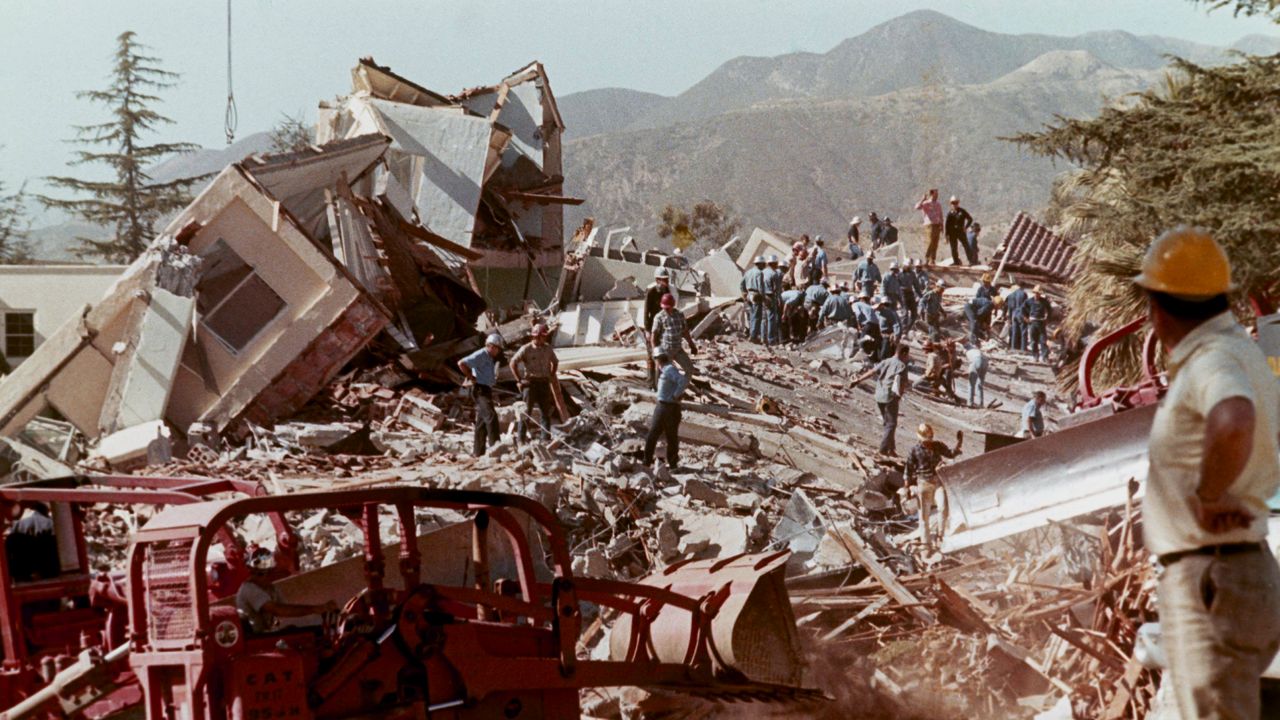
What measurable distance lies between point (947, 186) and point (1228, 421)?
4982 inches

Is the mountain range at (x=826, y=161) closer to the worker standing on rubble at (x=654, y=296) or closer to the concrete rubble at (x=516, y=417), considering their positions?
the concrete rubble at (x=516, y=417)

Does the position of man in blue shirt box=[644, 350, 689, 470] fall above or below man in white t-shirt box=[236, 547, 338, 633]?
below

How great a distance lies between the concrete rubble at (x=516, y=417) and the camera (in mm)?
8594

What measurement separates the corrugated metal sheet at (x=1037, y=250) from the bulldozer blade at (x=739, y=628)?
1087 inches

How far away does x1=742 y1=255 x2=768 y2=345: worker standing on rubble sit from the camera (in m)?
26.1

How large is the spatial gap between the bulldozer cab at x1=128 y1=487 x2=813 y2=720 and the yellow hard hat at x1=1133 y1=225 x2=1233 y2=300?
10.3 feet

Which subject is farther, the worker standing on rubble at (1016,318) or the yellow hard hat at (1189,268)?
the worker standing on rubble at (1016,318)

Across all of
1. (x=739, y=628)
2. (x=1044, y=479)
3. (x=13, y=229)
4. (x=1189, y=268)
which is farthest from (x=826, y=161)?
(x=1189, y=268)

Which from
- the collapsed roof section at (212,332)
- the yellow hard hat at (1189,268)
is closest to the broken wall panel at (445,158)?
the collapsed roof section at (212,332)

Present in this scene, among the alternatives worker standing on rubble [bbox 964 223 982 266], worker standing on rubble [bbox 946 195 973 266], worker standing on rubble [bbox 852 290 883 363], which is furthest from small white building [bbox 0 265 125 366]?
worker standing on rubble [bbox 964 223 982 266]

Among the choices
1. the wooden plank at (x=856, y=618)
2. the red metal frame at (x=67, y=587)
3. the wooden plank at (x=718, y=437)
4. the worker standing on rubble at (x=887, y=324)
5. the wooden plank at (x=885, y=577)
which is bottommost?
the wooden plank at (x=718, y=437)

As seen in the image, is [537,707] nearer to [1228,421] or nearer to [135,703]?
[135,703]

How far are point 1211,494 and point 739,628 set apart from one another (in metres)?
3.75

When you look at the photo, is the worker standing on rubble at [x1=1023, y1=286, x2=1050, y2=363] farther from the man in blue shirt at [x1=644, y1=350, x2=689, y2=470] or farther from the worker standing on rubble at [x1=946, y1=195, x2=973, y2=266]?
the man in blue shirt at [x1=644, y1=350, x2=689, y2=470]
